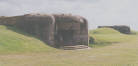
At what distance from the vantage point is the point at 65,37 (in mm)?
29219

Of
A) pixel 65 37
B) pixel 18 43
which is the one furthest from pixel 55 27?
pixel 18 43

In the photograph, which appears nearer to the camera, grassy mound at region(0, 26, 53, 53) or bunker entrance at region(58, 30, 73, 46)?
grassy mound at region(0, 26, 53, 53)

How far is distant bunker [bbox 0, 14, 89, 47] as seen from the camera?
26.0 meters

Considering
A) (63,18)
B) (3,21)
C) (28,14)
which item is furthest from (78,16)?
(3,21)

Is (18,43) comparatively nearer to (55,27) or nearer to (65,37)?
(55,27)

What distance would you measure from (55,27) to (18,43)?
7.45 metres

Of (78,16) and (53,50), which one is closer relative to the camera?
(53,50)

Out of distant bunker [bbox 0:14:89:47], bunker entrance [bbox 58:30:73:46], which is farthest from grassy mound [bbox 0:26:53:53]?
bunker entrance [bbox 58:30:73:46]

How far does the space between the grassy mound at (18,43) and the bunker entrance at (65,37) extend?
16.7 feet

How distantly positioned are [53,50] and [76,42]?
6970 mm

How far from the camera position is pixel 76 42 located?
28.9 metres

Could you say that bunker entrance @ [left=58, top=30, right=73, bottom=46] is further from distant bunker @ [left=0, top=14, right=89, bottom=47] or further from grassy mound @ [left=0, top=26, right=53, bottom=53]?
grassy mound @ [left=0, top=26, right=53, bottom=53]

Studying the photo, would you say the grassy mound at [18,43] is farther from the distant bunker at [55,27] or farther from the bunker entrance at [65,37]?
the bunker entrance at [65,37]

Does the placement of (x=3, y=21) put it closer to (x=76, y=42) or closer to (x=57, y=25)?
(x=57, y=25)
